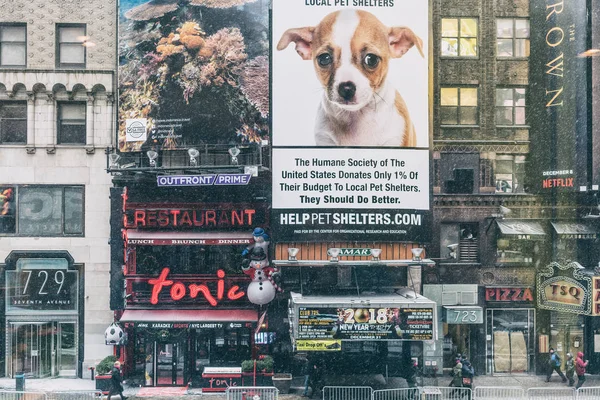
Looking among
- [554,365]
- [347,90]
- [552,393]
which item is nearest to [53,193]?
[347,90]

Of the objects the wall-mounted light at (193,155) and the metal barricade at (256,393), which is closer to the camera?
the metal barricade at (256,393)

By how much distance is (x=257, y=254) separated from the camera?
2567 cm

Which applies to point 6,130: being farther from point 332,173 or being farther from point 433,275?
point 433,275

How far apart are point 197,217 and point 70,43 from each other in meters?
9.46

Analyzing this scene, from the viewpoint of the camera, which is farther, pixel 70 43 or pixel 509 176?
pixel 509 176

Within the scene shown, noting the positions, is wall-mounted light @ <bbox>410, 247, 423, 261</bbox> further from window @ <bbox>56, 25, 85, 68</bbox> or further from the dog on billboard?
window @ <bbox>56, 25, 85, 68</bbox>

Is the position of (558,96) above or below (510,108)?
above

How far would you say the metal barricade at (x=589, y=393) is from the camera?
22.2 meters

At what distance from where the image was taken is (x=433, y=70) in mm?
27984

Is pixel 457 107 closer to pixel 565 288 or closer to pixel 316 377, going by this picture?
pixel 565 288

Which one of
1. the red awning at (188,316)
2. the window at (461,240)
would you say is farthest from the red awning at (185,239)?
the window at (461,240)

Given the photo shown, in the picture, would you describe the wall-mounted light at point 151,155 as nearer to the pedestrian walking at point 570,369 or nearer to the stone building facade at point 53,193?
the stone building facade at point 53,193

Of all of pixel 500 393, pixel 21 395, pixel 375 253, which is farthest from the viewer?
pixel 375 253

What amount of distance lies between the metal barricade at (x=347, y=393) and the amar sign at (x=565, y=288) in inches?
384
